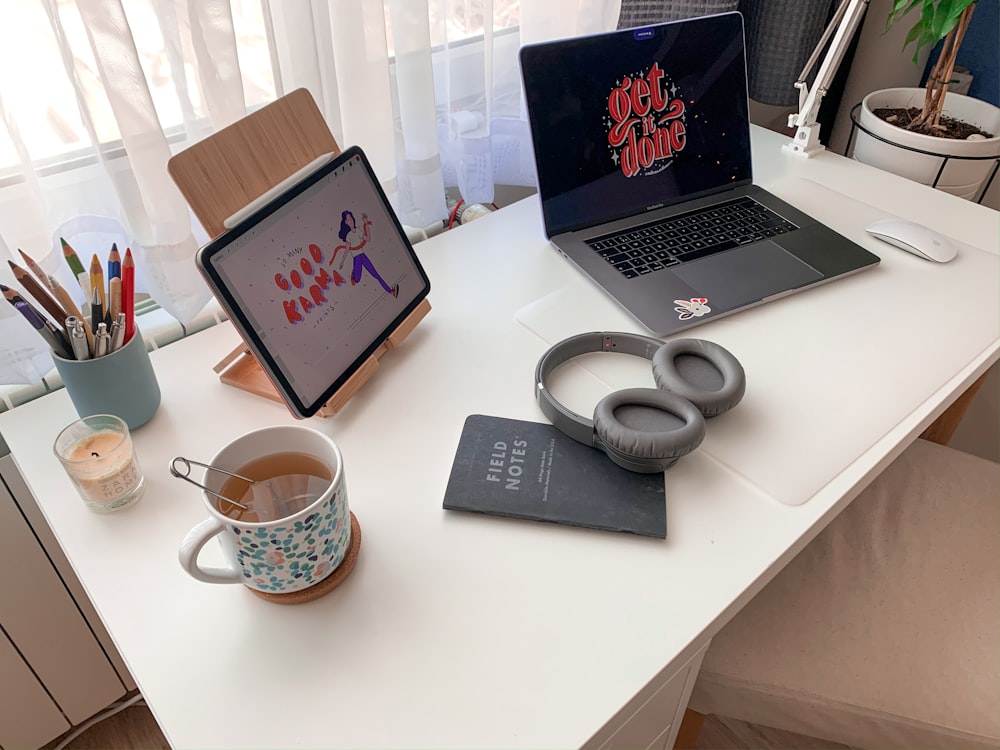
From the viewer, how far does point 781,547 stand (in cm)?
61

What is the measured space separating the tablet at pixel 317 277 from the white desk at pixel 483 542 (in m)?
0.05

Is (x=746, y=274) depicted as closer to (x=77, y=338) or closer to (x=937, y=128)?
(x=937, y=128)

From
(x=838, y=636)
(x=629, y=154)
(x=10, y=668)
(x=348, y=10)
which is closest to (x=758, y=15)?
(x=629, y=154)

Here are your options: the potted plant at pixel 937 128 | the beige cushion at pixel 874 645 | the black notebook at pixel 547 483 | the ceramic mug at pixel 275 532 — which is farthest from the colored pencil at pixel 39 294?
the potted plant at pixel 937 128

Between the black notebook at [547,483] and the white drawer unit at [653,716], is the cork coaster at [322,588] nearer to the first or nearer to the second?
the black notebook at [547,483]

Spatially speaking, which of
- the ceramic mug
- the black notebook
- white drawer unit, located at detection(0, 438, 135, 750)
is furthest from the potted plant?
white drawer unit, located at detection(0, 438, 135, 750)

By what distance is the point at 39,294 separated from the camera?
621mm

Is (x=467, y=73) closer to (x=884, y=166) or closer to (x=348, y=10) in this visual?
(x=348, y=10)

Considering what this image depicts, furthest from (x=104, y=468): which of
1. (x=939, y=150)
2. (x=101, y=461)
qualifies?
(x=939, y=150)

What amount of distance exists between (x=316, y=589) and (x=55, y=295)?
34cm

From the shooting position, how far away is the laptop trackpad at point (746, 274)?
2.83 ft

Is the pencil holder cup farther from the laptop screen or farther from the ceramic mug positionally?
the laptop screen

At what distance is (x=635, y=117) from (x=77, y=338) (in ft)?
2.24

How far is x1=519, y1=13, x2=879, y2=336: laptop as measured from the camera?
34.3 inches
